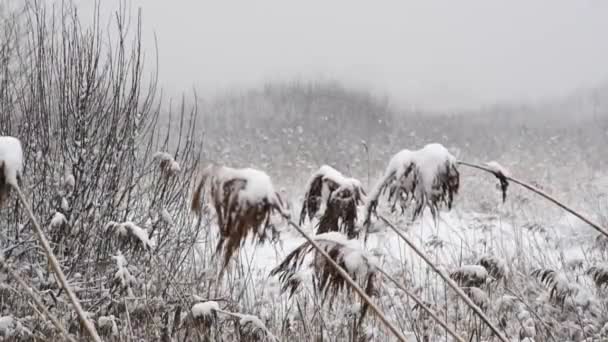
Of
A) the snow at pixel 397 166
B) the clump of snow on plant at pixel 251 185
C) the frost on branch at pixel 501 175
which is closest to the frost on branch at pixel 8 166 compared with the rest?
the clump of snow on plant at pixel 251 185

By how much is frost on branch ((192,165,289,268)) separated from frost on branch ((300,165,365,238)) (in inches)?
15.1

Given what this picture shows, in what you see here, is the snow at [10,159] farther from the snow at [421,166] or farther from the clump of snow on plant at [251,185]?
the snow at [421,166]

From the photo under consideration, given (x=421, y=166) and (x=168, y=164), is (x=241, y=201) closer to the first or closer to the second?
(x=421, y=166)

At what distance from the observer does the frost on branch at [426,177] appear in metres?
1.11

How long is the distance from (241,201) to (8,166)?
49cm

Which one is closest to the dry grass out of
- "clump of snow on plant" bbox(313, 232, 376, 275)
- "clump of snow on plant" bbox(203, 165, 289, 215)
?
"clump of snow on plant" bbox(203, 165, 289, 215)

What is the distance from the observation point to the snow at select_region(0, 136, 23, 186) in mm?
993

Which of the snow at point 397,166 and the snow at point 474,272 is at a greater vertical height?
the snow at point 397,166

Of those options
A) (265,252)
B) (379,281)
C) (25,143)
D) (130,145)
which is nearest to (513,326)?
(379,281)

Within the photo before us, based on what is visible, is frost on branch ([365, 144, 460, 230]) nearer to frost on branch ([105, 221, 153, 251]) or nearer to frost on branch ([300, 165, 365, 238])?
frost on branch ([300, 165, 365, 238])

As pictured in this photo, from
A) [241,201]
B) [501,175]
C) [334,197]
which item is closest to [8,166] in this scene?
[241,201]

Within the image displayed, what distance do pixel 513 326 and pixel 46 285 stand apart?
3.58m

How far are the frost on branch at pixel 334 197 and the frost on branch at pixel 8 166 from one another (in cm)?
67

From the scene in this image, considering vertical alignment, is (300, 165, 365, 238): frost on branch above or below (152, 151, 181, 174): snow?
above
